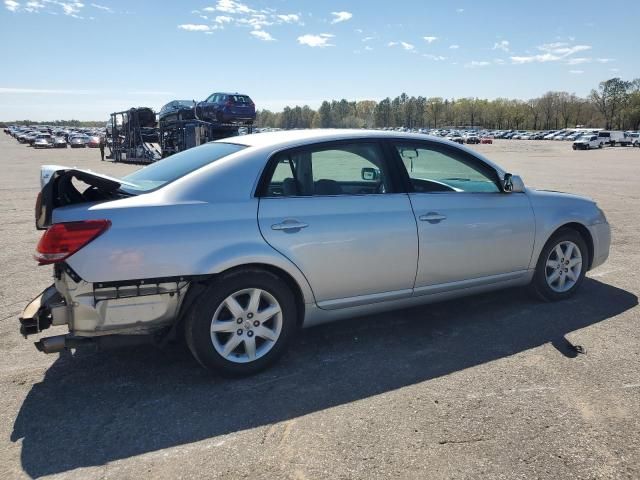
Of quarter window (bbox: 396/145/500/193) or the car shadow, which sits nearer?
the car shadow

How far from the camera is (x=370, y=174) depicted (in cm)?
402

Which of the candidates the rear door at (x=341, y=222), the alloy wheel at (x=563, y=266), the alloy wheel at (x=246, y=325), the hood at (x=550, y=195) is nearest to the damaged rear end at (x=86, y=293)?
the alloy wheel at (x=246, y=325)

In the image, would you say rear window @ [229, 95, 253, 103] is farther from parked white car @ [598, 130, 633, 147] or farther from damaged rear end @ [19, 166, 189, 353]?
parked white car @ [598, 130, 633, 147]

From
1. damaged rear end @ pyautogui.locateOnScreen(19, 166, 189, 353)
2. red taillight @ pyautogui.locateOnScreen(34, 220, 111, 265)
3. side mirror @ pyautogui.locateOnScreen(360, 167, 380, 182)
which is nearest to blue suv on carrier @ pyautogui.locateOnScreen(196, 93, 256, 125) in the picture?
side mirror @ pyautogui.locateOnScreen(360, 167, 380, 182)

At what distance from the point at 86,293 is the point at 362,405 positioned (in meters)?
1.76

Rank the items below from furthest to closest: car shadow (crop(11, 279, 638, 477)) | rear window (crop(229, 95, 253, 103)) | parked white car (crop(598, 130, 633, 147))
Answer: parked white car (crop(598, 130, 633, 147))
rear window (crop(229, 95, 253, 103))
car shadow (crop(11, 279, 638, 477))

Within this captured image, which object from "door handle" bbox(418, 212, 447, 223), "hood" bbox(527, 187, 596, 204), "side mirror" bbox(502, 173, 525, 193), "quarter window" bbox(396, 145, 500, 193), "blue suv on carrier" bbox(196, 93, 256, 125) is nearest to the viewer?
"door handle" bbox(418, 212, 447, 223)

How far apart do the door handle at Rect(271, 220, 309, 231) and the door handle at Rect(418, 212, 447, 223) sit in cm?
99

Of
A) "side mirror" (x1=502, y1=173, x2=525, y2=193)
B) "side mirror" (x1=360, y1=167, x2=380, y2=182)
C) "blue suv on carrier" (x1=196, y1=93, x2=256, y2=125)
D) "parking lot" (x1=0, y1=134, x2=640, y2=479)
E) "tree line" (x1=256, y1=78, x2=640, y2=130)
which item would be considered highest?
"tree line" (x1=256, y1=78, x2=640, y2=130)

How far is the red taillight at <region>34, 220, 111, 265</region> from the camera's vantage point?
9.66ft

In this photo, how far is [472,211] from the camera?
4184mm

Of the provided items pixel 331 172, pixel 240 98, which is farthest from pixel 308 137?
pixel 240 98

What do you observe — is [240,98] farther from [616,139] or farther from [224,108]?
[616,139]

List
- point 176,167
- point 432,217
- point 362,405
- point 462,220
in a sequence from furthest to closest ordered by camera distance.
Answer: point 462,220
point 432,217
point 176,167
point 362,405
